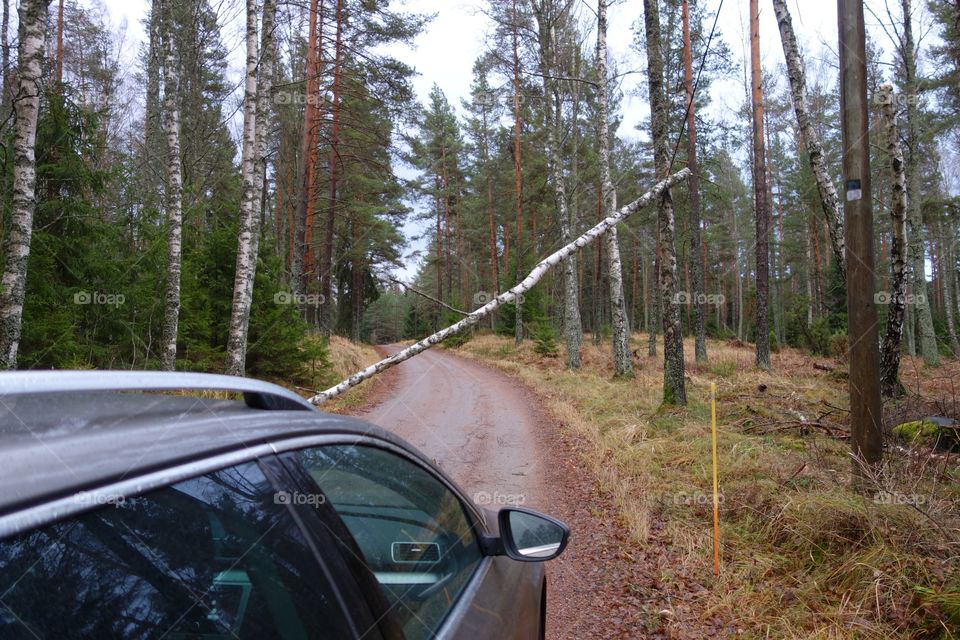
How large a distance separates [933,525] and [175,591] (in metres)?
5.16

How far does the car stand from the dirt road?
2914 mm

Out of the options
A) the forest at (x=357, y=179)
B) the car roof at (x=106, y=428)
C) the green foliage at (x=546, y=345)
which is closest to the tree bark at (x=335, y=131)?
the forest at (x=357, y=179)

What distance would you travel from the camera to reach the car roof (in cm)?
77

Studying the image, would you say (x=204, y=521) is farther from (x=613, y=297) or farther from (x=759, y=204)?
(x=759, y=204)

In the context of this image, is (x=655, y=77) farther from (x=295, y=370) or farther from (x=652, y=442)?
(x=295, y=370)

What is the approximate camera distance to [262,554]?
1189 millimetres

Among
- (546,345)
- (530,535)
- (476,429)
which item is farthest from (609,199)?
(530,535)

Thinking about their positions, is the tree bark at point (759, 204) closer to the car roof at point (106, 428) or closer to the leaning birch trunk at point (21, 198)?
the leaning birch trunk at point (21, 198)

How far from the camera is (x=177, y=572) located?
101 centimetres

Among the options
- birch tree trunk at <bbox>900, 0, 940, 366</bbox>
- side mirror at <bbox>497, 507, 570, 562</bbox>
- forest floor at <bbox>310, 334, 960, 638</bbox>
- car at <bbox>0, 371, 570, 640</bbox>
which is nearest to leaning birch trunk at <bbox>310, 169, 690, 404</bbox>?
forest floor at <bbox>310, 334, 960, 638</bbox>

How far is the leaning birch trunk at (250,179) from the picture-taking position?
9383mm

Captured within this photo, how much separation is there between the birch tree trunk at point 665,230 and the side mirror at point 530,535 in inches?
311

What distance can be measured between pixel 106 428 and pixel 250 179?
9986 millimetres

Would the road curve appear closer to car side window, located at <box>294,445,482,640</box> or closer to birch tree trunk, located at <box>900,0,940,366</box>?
car side window, located at <box>294,445,482,640</box>
